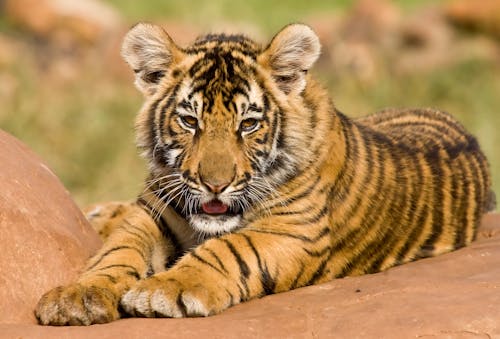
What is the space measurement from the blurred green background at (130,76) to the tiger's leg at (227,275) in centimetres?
459

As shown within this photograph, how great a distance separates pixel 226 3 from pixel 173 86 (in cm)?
1598

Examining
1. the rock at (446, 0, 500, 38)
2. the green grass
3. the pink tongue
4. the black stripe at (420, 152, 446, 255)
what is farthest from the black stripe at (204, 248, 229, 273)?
the rock at (446, 0, 500, 38)

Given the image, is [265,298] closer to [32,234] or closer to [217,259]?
[217,259]

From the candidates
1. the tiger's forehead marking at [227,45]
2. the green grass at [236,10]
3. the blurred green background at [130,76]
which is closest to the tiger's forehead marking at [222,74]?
the tiger's forehead marking at [227,45]

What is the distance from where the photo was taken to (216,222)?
15.3 ft

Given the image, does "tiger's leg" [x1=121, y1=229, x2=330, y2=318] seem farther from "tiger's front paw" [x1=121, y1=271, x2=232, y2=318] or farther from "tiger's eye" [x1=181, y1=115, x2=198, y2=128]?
"tiger's eye" [x1=181, y1=115, x2=198, y2=128]

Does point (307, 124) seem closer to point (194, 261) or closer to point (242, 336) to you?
point (194, 261)

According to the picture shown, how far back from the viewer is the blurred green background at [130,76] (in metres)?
10.8

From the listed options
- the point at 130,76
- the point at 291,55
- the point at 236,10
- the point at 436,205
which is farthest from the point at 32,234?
the point at 236,10

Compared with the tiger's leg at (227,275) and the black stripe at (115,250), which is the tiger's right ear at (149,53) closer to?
the black stripe at (115,250)

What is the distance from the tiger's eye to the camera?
4.70 meters

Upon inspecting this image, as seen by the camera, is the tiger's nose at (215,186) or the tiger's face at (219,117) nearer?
the tiger's nose at (215,186)

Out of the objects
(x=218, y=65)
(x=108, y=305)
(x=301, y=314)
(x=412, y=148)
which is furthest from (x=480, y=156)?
(x=108, y=305)

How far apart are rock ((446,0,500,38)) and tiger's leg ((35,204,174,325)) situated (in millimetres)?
12913
